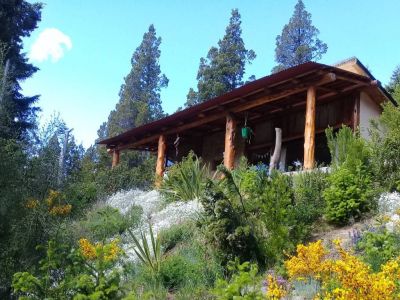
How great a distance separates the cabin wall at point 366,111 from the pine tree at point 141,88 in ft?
73.3

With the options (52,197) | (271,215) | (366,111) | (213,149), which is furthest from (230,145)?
(271,215)

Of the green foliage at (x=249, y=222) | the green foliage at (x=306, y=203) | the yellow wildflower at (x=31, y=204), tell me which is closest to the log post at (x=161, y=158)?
the green foliage at (x=306, y=203)

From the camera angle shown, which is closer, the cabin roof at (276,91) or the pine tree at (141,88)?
the cabin roof at (276,91)

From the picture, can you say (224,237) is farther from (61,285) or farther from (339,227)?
(61,285)

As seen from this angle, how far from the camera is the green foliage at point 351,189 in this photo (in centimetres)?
860

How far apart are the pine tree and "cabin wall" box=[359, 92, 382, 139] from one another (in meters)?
22.3

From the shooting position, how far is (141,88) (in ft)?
130

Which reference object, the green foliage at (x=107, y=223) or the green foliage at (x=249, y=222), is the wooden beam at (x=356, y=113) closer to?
the green foliage at (x=107, y=223)

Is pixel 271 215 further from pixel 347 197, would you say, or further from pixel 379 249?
pixel 379 249

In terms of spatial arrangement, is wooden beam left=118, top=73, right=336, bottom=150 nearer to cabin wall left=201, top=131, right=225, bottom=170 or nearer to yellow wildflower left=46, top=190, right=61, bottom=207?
cabin wall left=201, top=131, right=225, bottom=170

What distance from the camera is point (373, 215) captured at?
8.54m

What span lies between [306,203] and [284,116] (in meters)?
7.91

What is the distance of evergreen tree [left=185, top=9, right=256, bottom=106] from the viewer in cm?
3005

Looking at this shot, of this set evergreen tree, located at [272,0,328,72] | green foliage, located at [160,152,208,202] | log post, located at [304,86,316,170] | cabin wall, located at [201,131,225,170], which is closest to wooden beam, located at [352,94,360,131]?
log post, located at [304,86,316,170]
